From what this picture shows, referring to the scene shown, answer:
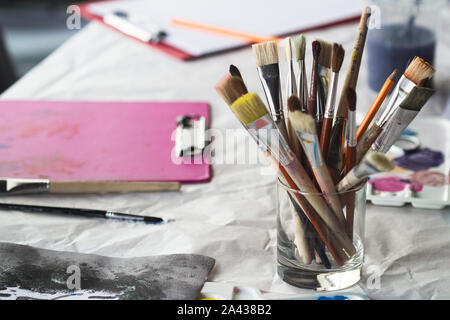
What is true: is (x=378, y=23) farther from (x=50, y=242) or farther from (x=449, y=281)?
(x=50, y=242)

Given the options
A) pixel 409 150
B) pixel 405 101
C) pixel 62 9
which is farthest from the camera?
pixel 62 9

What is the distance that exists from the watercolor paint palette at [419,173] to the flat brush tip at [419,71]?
0.21 m

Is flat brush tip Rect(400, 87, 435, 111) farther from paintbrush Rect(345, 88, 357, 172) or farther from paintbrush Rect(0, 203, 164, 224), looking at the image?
paintbrush Rect(0, 203, 164, 224)

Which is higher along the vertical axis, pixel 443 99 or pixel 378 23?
pixel 378 23

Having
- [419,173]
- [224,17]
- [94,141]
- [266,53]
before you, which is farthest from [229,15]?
[266,53]

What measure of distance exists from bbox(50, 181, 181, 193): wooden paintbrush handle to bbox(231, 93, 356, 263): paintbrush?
238 mm

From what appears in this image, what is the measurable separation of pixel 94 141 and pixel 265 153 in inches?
14.1

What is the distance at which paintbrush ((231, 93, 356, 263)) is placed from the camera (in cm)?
48

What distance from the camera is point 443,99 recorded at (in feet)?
3.05

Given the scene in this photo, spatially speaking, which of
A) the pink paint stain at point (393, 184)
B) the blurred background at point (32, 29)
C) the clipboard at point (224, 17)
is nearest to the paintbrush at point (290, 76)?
the pink paint stain at point (393, 184)

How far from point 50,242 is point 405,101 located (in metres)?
0.39

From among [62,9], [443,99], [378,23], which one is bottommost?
[443,99]

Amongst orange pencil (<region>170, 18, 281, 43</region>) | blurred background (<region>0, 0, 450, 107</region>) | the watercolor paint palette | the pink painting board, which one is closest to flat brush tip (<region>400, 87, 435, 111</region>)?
the watercolor paint palette

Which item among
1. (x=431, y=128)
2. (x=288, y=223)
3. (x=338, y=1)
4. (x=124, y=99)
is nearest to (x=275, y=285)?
(x=288, y=223)
